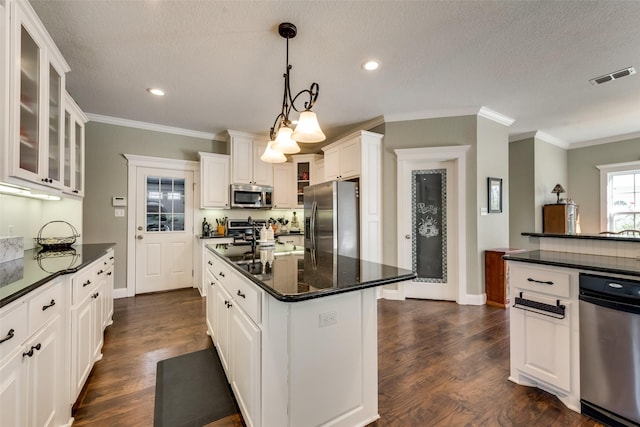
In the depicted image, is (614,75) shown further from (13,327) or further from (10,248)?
(10,248)

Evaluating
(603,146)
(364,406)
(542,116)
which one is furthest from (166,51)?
(603,146)

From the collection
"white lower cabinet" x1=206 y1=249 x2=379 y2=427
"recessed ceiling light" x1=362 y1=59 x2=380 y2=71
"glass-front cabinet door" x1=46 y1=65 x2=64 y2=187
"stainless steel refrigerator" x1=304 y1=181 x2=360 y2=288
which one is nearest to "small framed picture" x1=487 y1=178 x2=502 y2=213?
"stainless steel refrigerator" x1=304 y1=181 x2=360 y2=288

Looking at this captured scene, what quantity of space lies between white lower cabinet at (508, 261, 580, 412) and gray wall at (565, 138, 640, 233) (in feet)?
17.9

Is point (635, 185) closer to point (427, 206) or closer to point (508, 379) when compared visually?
point (427, 206)

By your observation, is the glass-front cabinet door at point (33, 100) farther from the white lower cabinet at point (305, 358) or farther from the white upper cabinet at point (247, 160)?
the white upper cabinet at point (247, 160)

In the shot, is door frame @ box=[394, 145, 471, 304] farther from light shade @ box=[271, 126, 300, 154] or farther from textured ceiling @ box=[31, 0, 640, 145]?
light shade @ box=[271, 126, 300, 154]

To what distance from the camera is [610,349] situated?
154 centimetres

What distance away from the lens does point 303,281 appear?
1350 mm

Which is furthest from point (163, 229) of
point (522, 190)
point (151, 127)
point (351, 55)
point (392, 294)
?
point (522, 190)

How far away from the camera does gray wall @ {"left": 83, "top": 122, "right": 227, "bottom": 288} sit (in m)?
4.03

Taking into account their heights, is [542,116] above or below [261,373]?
above

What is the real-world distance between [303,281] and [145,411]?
4.71 ft

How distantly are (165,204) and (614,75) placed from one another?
6086 mm

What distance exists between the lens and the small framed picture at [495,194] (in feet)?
13.0
